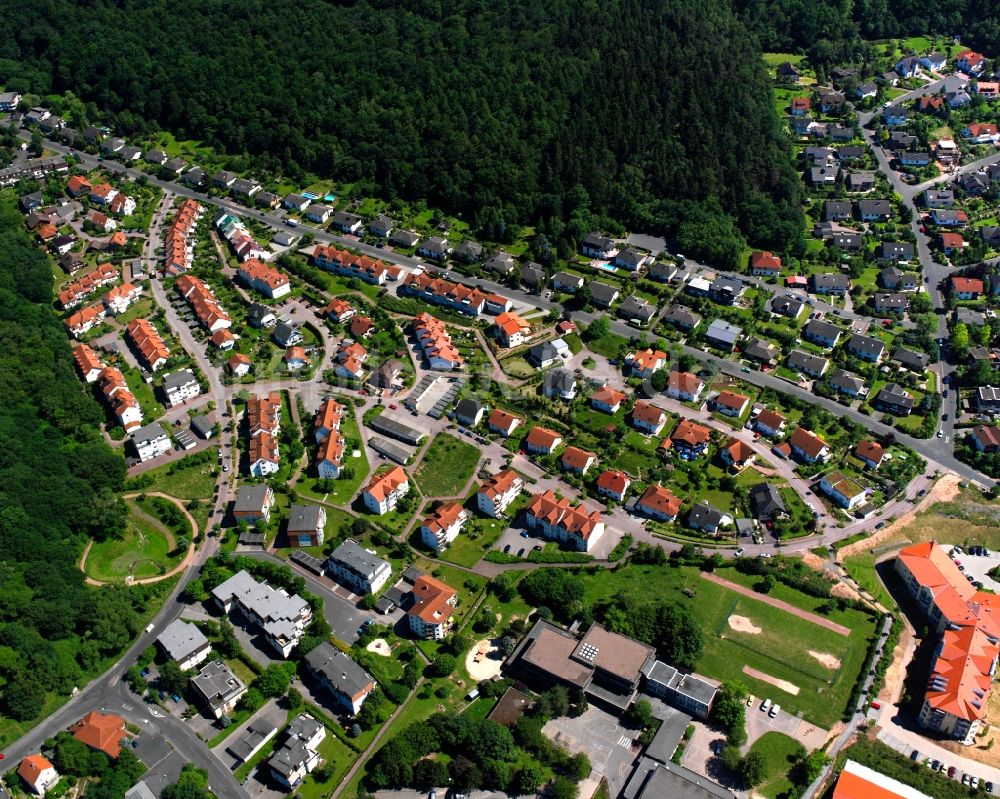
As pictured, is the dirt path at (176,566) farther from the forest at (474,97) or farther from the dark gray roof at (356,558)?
the forest at (474,97)

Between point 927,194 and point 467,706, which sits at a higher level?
point 927,194

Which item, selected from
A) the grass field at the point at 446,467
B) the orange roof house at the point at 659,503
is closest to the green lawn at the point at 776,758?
the orange roof house at the point at 659,503

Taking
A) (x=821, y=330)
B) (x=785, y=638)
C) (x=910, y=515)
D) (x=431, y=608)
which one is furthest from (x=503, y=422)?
(x=821, y=330)

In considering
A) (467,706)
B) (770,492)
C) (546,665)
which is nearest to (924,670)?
(770,492)

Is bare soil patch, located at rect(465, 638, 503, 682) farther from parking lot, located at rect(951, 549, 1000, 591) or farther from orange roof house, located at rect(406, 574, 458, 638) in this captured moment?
parking lot, located at rect(951, 549, 1000, 591)

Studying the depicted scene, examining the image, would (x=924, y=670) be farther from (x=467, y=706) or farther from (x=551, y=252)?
(x=551, y=252)

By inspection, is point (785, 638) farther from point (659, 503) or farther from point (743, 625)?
point (659, 503)
